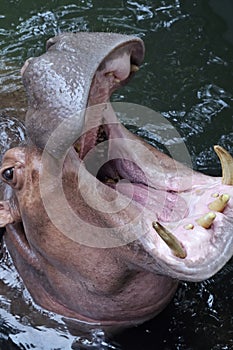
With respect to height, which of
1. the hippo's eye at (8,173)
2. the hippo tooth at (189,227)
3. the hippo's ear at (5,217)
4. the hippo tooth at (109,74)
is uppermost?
the hippo tooth at (109,74)

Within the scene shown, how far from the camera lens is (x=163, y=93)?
4.31 m

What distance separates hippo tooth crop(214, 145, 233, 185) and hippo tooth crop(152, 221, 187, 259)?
348mm

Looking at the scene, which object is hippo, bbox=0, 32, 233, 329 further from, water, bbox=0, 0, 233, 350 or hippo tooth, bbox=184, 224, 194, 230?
water, bbox=0, 0, 233, 350

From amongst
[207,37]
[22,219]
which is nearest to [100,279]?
[22,219]

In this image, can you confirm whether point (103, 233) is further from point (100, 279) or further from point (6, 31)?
point (6, 31)

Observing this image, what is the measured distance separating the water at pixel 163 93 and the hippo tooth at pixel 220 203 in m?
0.85

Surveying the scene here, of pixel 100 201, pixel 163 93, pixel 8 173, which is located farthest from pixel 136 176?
pixel 163 93

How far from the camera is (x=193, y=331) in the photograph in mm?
2928

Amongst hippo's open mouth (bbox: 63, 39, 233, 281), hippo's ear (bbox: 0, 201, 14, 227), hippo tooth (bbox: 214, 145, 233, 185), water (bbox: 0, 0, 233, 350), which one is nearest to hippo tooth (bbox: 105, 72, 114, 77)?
hippo's open mouth (bbox: 63, 39, 233, 281)

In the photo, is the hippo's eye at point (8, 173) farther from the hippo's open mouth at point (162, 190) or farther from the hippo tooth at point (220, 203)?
the hippo tooth at point (220, 203)

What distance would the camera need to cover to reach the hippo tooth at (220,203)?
7.20 feet

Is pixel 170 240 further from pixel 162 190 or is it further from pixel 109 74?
pixel 109 74

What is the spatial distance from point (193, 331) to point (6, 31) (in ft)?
8.85

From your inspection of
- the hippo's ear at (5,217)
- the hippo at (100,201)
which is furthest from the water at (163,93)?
the hippo's ear at (5,217)
